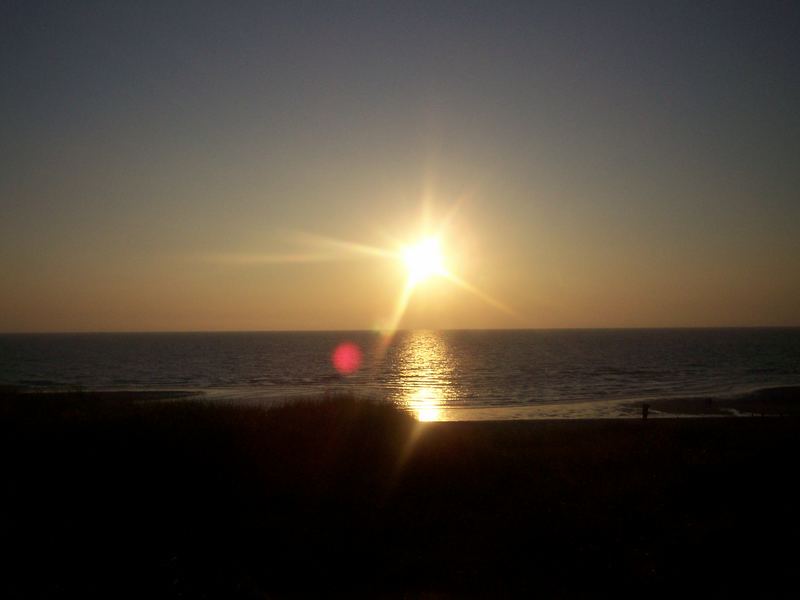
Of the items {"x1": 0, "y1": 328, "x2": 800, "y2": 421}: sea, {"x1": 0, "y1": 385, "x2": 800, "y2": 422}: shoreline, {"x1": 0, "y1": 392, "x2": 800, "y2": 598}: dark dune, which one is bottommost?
{"x1": 0, "y1": 392, "x2": 800, "y2": 598}: dark dune

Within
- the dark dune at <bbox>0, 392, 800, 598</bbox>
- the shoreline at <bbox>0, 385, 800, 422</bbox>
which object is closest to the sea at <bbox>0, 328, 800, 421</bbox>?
the shoreline at <bbox>0, 385, 800, 422</bbox>

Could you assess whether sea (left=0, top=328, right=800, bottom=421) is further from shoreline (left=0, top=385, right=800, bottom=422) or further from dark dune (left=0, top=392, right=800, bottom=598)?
dark dune (left=0, top=392, right=800, bottom=598)

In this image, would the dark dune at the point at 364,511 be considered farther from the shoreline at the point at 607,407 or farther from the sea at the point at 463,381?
the shoreline at the point at 607,407

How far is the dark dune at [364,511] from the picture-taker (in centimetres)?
868

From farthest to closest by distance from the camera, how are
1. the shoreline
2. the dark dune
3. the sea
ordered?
the sea
the shoreline
the dark dune

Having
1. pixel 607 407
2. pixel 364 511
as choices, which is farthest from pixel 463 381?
pixel 364 511

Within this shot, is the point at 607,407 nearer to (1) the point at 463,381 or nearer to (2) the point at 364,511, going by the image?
(1) the point at 463,381

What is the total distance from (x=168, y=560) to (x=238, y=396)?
43055 millimetres

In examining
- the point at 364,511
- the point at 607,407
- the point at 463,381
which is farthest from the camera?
the point at 463,381

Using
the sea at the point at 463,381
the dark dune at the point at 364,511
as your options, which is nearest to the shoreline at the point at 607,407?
the sea at the point at 463,381

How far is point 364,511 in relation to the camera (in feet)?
38.3

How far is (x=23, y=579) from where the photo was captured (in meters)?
7.46

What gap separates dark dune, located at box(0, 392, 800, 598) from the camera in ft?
28.5

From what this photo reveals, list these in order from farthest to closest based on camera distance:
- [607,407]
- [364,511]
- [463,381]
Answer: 1. [463,381]
2. [607,407]
3. [364,511]
